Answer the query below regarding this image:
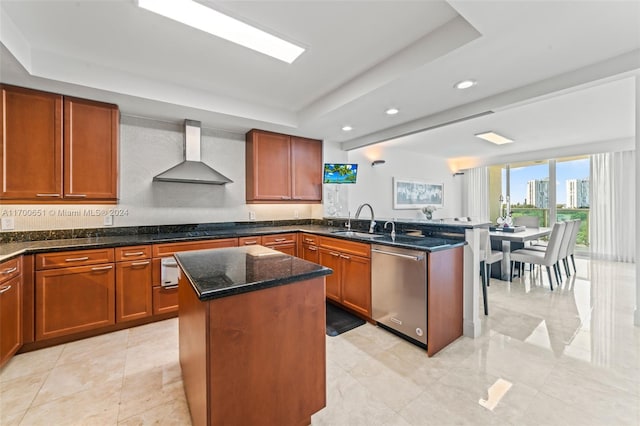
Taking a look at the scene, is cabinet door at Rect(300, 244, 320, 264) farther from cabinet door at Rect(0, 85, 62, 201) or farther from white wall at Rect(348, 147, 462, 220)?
cabinet door at Rect(0, 85, 62, 201)

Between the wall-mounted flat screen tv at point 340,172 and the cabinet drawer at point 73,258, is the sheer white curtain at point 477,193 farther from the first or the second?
the cabinet drawer at point 73,258

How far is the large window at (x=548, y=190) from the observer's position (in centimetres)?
598

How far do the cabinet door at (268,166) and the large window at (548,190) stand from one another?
17.5ft

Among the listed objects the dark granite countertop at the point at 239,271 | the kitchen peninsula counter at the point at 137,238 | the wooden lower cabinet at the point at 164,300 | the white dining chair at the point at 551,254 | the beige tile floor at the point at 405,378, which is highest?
the kitchen peninsula counter at the point at 137,238

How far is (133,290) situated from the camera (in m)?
2.73

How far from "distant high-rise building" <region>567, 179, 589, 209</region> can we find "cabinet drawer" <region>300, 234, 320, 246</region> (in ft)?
21.0

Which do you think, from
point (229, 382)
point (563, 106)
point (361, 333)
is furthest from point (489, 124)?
point (229, 382)

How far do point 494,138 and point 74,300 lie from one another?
22.0ft

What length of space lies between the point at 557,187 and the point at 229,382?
315 inches

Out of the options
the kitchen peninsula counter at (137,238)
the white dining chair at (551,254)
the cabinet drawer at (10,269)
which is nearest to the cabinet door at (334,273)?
the kitchen peninsula counter at (137,238)

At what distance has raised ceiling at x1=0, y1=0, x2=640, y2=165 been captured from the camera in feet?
5.80

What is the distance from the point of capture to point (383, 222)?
3.42m

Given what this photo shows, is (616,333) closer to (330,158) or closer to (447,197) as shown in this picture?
(330,158)

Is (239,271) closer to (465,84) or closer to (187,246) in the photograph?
(187,246)
